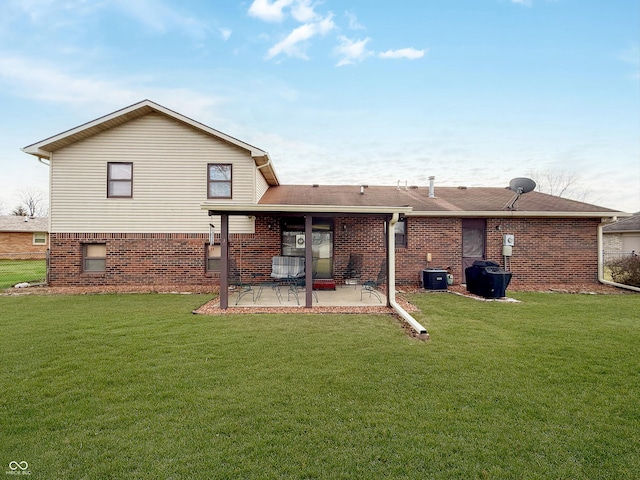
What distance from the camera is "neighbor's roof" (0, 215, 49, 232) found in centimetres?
2620

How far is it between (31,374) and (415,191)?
1417 centimetres

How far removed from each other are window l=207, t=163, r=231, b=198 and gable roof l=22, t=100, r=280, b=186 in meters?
0.95

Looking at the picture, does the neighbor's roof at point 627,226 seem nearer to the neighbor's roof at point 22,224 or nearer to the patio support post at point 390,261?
the patio support post at point 390,261

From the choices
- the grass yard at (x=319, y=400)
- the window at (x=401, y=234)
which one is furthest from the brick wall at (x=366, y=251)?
the grass yard at (x=319, y=400)

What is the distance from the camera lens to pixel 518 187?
1172 centimetres

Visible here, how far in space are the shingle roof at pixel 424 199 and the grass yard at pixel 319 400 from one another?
6565mm

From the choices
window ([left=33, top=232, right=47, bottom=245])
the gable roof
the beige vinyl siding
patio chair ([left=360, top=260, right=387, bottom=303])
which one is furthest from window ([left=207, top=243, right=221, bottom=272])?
window ([left=33, top=232, right=47, bottom=245])

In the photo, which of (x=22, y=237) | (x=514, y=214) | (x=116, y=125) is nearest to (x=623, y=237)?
(x=514, y=214)

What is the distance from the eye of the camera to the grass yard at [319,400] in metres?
2.44

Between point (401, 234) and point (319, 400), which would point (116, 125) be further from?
point (319, 400)

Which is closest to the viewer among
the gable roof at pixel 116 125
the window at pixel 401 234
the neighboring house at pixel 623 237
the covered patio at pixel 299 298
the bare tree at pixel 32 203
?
the covered patio at pixel 299 298

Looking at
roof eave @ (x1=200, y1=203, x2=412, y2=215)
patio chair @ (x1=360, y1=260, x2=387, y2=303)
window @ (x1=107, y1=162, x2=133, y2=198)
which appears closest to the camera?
roof eave @ (x1=200, y1=203, x2=412, y2=215)

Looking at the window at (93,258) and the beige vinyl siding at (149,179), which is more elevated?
the beige vinyl siding at (149,179)

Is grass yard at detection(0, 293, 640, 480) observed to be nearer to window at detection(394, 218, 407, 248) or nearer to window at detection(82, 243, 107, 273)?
window at detection(82, 243, 107, 273)
